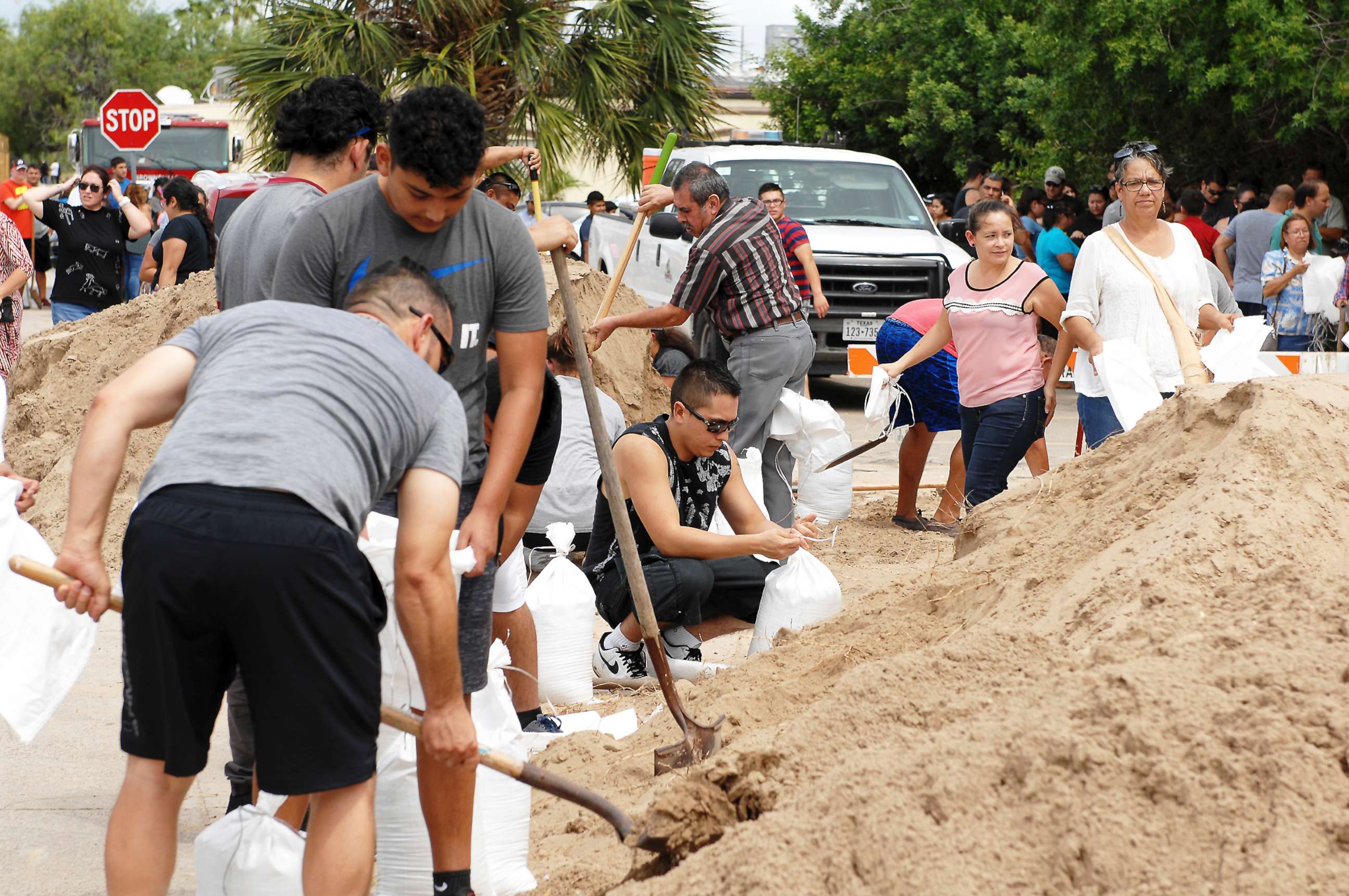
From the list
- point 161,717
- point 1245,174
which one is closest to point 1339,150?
point 1245,174

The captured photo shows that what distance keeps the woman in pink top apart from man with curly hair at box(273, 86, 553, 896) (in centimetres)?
351

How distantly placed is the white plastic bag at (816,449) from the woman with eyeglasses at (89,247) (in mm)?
5449

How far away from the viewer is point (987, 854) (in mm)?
2461

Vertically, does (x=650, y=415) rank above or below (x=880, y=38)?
below

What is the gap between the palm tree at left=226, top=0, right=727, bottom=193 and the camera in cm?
1484

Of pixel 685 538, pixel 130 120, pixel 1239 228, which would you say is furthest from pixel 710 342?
pixel 130 120

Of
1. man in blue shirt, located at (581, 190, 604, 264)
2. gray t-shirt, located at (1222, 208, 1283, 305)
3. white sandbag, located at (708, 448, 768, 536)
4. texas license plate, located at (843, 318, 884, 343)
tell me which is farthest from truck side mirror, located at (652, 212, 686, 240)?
man in blue shirt, located at (581, 190, 604, 264)

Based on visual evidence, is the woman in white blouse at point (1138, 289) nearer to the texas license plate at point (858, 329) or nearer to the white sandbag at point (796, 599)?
the white sandbag at point (796, 599)

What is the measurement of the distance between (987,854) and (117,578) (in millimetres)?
5048

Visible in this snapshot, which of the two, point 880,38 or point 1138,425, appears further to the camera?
point 880,38

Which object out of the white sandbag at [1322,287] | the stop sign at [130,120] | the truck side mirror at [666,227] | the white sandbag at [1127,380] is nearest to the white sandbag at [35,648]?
the white sandbag at [1127,380]

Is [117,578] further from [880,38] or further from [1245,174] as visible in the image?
[880,38]

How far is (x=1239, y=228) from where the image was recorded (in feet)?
37.3

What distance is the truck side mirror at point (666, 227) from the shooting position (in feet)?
30.4
